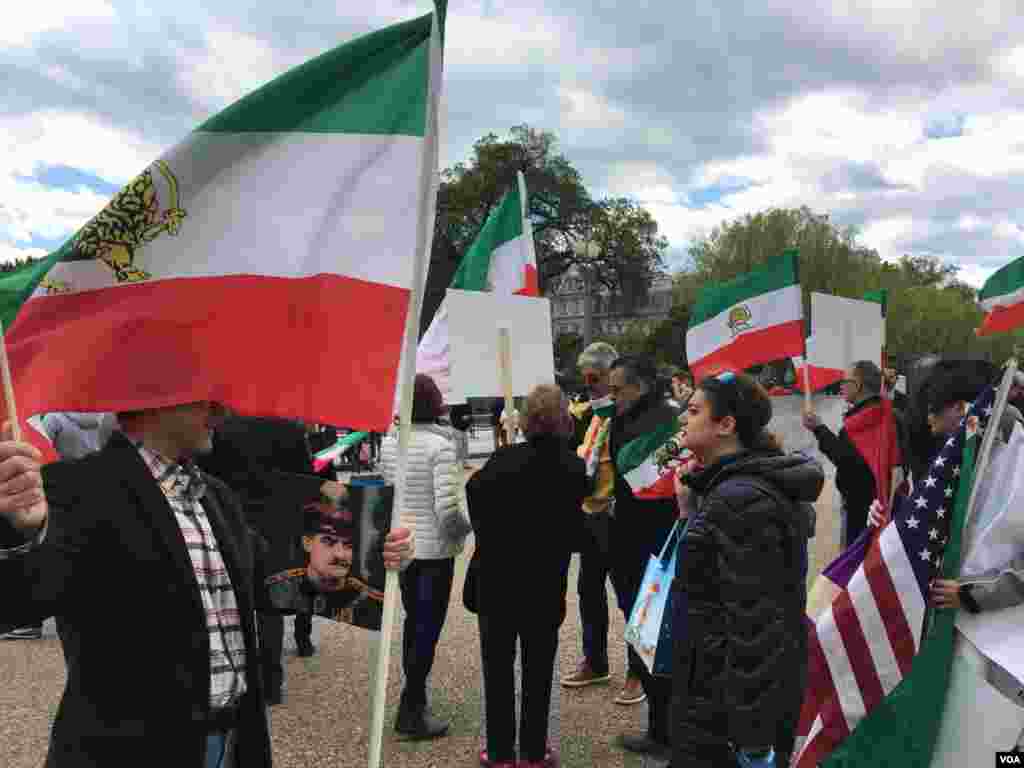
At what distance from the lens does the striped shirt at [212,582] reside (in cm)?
206

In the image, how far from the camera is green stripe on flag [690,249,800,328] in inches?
207

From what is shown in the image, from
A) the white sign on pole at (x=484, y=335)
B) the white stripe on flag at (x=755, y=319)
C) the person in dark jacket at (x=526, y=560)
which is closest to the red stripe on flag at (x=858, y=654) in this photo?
the person in dark jacket at (x=526, y=560)

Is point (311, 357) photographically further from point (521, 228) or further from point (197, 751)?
point (521, 228)

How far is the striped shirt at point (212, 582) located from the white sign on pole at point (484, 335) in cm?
240

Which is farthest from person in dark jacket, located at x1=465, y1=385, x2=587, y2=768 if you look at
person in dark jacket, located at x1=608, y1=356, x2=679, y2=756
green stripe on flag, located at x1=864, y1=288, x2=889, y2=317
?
green stripe on flag, located at x1=864, y1=288, x2=889, y2=317

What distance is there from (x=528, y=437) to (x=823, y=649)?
5.16 feet

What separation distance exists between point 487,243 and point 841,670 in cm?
396

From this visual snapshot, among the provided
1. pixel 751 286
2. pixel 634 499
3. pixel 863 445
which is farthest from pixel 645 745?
pixel 751 286

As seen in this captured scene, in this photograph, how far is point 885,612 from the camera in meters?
2.93

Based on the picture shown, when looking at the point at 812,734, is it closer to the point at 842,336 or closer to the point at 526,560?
the point at 526,560

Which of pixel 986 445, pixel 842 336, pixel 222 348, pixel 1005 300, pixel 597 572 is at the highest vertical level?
pixel 1005 300

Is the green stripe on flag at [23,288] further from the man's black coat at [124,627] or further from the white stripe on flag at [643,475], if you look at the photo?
the white stripe on flag at [643,475]

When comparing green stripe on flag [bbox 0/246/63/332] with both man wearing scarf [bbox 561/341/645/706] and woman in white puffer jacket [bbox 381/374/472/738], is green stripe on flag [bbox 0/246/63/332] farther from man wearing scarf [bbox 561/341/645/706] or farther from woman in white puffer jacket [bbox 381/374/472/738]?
man wearing scarf [bbox 561/341/645/706]

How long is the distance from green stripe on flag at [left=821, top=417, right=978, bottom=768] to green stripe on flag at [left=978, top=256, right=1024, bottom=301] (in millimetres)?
3731
